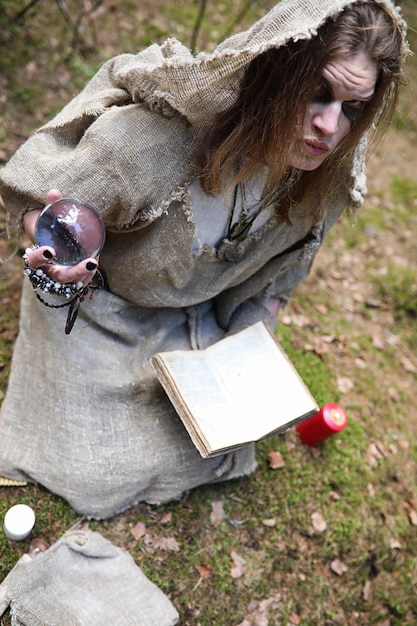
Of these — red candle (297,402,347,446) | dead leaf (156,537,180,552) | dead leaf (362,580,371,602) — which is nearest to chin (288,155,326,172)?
red candle (297,402,347,446)

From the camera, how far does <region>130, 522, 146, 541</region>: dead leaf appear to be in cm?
272

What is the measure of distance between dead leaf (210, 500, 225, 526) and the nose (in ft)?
6.69

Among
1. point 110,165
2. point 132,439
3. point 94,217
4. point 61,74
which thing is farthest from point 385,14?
point 61,74

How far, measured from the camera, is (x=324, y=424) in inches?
126

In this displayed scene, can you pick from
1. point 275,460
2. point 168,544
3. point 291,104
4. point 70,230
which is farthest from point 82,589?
point 291,104

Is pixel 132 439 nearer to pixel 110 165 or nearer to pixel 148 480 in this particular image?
pixel 148 480

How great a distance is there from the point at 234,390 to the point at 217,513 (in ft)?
2.65

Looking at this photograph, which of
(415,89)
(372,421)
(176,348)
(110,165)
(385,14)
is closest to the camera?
(385,14)

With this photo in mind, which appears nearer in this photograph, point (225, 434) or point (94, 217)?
point (94, 217)

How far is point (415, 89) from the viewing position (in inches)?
290

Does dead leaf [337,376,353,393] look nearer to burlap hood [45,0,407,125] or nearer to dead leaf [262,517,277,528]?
dead leaf [262,517,277,528]

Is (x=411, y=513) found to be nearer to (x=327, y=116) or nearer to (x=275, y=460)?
(x=275, y=460)

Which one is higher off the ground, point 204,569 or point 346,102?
point 346,102

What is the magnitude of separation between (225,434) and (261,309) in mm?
813
